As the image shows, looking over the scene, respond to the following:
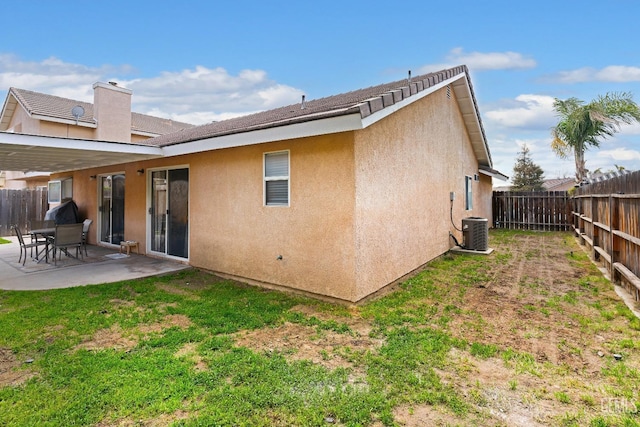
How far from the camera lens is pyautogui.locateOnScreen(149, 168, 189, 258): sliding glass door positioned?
873cm

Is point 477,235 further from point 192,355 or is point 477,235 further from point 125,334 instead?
point 125,334

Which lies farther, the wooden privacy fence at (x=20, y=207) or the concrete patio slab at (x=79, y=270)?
the wooden privacy fence at (x=20, y=207)

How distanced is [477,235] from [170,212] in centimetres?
937

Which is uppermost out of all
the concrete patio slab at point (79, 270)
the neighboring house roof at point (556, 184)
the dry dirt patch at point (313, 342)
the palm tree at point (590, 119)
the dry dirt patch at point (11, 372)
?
the palm tree at point (590, 119)

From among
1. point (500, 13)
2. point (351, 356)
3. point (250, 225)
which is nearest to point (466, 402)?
point (351, 356)

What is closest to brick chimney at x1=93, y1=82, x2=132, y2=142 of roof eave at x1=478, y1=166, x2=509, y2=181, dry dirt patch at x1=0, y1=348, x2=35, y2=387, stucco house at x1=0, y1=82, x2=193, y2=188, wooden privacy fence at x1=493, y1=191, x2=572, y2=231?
stucco house at x1=0, y1=82, x2=193, y2=188

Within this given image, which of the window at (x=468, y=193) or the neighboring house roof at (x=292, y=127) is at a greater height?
the neighboring house roof at (x=292, y=127)

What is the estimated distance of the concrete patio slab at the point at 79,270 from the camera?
7.07 meters

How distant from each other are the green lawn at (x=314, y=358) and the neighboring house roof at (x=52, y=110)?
1486 centimetres

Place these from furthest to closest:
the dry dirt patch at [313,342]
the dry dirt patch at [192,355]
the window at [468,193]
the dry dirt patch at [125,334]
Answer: the window at [468,193] < the dry dirt patch at [125,334] < the dry dirt patch at [313,342] < the dry dirt patch at [192,355]

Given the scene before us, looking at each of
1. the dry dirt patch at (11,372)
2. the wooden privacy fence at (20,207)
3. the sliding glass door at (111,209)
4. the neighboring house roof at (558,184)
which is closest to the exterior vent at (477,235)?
the dry dirt patch at (11,372)

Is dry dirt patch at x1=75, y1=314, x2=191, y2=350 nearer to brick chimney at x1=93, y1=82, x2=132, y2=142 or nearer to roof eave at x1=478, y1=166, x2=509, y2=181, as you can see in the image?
roof eave at x1=478, y1=166, x2=509, y2=181

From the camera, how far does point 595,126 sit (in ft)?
58.7

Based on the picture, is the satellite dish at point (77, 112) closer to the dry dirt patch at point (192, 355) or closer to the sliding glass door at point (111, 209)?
the sliding glass door at point (111, 209)
